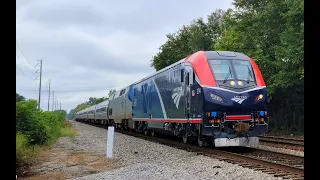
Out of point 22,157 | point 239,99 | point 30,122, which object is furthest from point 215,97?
point 30,122

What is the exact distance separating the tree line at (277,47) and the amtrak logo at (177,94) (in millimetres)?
7628

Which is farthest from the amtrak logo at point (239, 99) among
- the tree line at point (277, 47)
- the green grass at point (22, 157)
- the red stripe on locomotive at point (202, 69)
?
the tree line at point (277, 47)

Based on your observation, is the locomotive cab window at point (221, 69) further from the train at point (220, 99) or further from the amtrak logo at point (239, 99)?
the amtrak logo at point (239, 99)

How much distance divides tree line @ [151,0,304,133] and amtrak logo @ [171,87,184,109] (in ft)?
25.0

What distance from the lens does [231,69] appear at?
11.7 metres

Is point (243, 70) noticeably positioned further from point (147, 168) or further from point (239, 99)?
point (147, 168)

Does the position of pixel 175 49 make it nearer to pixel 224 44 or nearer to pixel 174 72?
pixel 224 44

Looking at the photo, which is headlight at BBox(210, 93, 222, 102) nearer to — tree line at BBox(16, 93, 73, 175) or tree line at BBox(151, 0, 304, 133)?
tree line at BBox(16, 93, 73, 175)

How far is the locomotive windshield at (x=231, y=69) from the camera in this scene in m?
11.5

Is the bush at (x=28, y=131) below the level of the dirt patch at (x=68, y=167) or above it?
above
